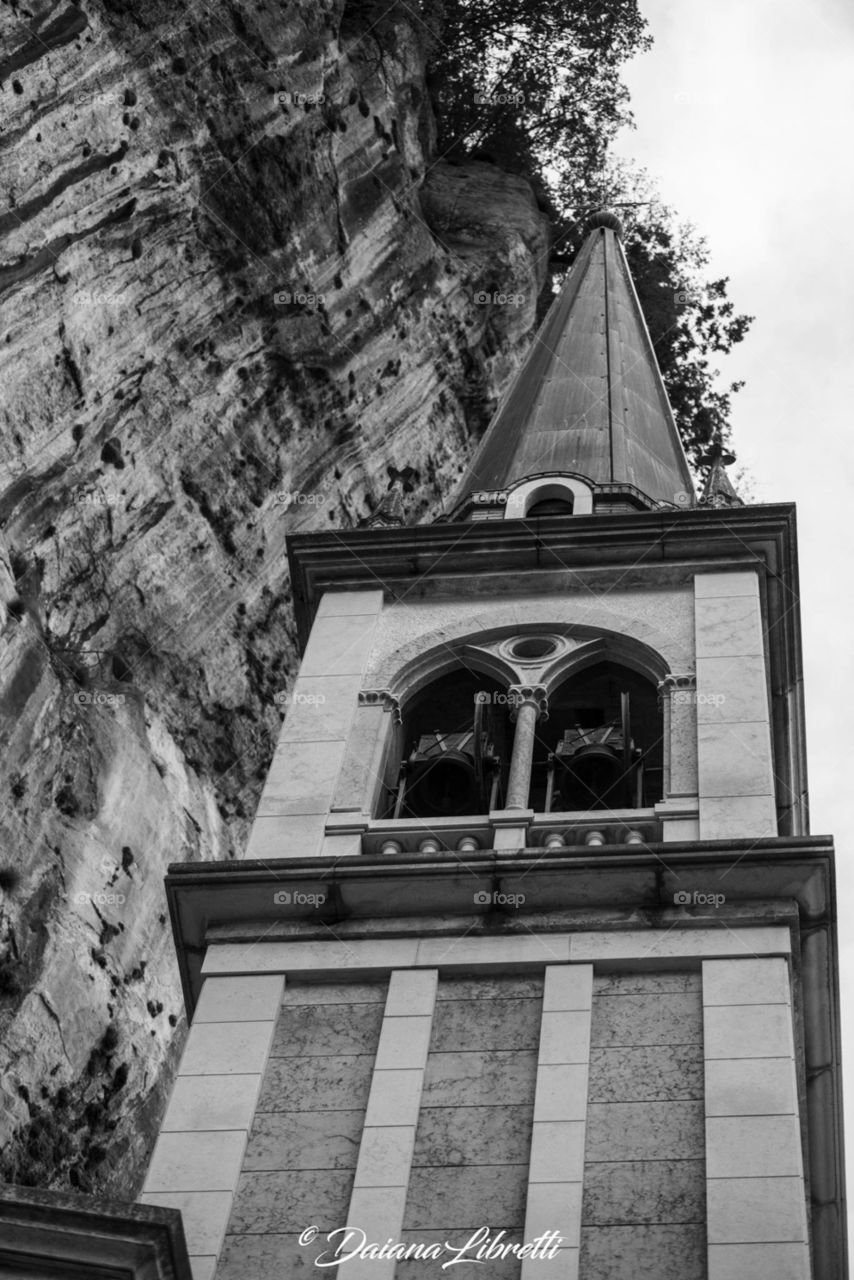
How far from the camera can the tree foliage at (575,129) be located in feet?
122

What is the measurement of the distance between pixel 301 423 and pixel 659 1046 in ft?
47.7

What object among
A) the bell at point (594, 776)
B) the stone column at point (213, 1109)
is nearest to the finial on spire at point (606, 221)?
the bell at point (594, 776)

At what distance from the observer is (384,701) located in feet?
62.2

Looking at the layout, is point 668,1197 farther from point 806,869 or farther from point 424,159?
point 424,159

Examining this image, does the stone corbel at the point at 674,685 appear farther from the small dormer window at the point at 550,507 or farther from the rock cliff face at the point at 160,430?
the small dormer window at the point at 550,507

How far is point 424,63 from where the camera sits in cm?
3431

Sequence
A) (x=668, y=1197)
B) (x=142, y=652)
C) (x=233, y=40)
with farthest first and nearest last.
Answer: (x=233, y=40) → (x=142, y=652) → (x=668, y=1197)

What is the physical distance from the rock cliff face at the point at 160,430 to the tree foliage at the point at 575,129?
4039 mm

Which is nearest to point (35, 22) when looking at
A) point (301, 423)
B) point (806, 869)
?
point (301, 423)

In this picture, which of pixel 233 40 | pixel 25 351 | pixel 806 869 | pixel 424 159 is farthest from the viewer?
pixel 424 159

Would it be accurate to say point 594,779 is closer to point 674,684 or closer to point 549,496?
point 674,684

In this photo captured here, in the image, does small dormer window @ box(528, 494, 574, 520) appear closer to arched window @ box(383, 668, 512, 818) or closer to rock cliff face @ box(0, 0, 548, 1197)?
rock cliff face @ box(0, 0, 548, 1197)

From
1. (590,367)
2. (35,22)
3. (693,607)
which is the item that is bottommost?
(693,607)

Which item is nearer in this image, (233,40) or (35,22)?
(35,22)
